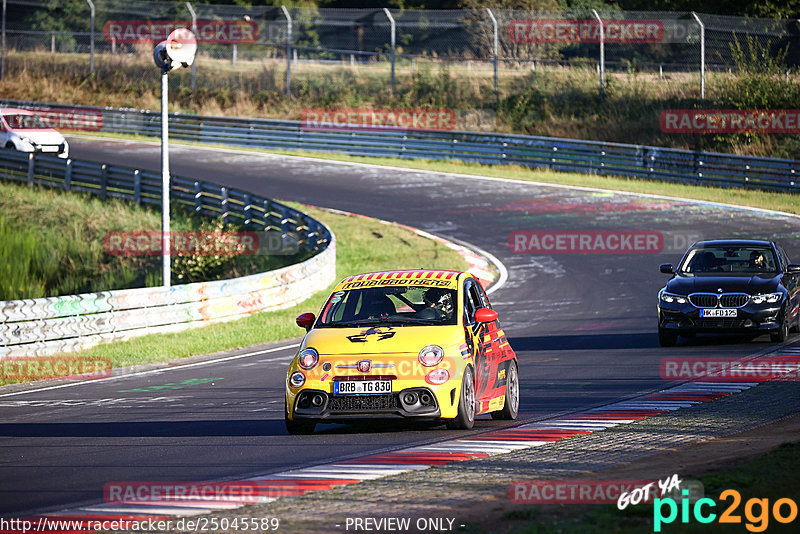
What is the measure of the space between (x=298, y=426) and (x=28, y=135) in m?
32.4

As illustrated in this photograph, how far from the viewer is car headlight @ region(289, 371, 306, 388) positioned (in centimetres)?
1032

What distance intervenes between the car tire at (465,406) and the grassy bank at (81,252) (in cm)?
1777

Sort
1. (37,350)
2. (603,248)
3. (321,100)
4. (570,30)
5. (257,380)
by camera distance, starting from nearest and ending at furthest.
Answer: (257,380)
(37,350)
(603,248)
(570,30)
(321,100)

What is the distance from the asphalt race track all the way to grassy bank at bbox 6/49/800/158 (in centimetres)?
863

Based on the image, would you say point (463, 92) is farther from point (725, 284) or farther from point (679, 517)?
point (679, 517)

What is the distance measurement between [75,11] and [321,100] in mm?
14402

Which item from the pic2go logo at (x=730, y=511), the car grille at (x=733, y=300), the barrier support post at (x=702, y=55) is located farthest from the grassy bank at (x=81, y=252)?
the pic2go logo at (x=730, y=511)

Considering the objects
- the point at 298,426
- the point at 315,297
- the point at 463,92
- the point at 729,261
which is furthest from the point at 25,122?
the point at 298,426

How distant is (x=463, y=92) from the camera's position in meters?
49.0

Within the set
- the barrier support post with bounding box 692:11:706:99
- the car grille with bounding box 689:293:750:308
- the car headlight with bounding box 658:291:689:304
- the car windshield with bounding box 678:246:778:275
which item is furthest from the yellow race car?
the barrier support post with bounding box 692:11:706:99

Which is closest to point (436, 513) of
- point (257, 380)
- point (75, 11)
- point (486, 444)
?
point (486, 444)

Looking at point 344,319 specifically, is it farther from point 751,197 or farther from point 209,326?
point 751,197

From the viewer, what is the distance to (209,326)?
67.3 feet

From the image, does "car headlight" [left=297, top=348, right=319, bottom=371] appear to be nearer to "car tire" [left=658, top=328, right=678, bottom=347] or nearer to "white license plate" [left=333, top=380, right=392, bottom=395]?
"white license plate" [left=333, top=380, right=392, bottom=395]
